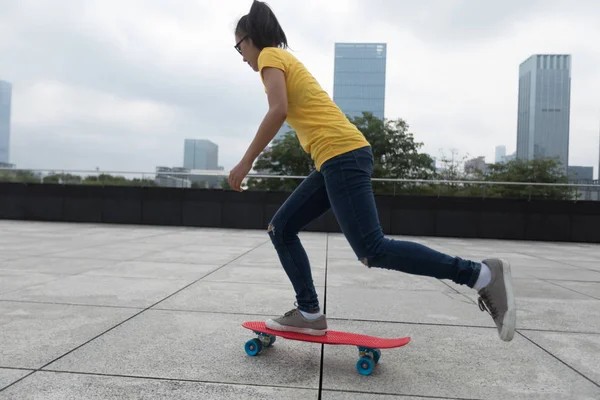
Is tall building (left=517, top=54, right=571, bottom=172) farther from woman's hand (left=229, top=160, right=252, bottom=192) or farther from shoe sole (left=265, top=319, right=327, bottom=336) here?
woman's hand (left=229, top=160, right=252, bottom=192)

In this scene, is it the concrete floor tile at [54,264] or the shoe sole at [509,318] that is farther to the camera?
the concrete floor tile at [54,264]

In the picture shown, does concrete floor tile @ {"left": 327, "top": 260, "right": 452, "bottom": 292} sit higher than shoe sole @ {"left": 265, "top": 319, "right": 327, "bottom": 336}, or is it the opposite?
shoe sole @ {"left": 265, "top": 319, "right": 327, "bottom": 336}

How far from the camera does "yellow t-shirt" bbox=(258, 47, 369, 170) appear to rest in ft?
7.34

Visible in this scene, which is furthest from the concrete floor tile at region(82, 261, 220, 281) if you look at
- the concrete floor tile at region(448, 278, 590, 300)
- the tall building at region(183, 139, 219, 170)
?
the tall building at region(183, 139, 219, 170)

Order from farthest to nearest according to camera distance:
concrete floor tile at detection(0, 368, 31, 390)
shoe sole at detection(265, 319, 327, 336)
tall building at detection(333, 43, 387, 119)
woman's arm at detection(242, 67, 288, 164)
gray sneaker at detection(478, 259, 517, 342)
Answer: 1. tall building at detection(333, 43, 387, 119)
2. shoe sole at detection(265, 319, 327, 336)
3. woman's arm at detection(242, 67, 288, 164)
4. gray sneaker at detection(478, 259, 517, 342)
5. concrete floor tile at detection(0, 368, 31, 390)

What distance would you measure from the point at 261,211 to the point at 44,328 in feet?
33.4

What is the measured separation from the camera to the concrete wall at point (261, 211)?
12.4 metres

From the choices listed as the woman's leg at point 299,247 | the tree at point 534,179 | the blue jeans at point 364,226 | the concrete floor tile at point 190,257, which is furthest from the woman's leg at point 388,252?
the tree at point 534,179

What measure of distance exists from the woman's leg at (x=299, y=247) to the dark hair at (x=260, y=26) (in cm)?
78

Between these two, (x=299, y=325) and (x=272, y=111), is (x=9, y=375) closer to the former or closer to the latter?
(x=299, y=325)

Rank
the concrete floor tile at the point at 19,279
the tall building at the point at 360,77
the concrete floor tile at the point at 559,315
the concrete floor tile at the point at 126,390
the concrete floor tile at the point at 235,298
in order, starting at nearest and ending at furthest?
the concrete floor tile at the point at 126,390 → the concrete floor tile at the point at 559,315 → the concrete floor tile at the point at 235,298 → the concrete floor tile at the point at 19,279 → the tall building at the point at 360,77

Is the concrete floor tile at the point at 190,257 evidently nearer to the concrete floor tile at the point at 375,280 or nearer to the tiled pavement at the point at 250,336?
the tiled pavement at the point at 250,336

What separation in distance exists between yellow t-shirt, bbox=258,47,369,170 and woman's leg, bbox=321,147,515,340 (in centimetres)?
7

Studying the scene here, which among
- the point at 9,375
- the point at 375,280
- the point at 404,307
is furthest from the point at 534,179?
the point at 9,375
